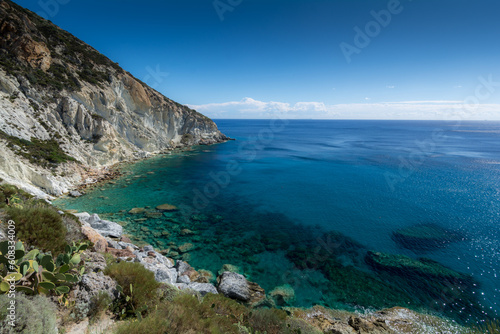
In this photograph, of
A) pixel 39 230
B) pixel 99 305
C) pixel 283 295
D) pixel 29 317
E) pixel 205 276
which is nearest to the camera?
Answer: pixel 29 317

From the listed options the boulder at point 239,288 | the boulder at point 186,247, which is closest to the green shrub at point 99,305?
the boulder at point 239,288

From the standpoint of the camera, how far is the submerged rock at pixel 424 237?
1727 centimetres

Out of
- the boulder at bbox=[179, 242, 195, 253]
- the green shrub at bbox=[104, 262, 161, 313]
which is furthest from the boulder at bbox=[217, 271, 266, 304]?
the green shrub at bbox=[104, 262, 161, 313]

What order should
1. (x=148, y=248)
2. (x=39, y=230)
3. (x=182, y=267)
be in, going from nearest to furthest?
(x=39, y=230)
(x=182, y=267)
(x=148, y=248)

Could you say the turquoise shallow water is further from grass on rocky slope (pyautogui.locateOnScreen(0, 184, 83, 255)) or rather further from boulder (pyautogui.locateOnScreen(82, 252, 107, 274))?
grass on rocky slope (pyautogui.locateOnScreen(0, 184, 83, 255))

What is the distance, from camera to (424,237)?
18406mm

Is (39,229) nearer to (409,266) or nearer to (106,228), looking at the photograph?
(106,228)

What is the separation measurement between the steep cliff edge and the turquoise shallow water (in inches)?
176

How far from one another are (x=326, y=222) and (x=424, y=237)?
26.1 feet

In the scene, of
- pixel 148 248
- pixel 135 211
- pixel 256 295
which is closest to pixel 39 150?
pixel 135 211

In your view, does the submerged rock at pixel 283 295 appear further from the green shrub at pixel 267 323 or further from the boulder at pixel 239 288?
the green shrub at pixel 267 323

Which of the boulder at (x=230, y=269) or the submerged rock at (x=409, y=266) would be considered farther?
the submerged rock at (x=409, y=266)

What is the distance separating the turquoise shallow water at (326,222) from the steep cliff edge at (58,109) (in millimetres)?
4478

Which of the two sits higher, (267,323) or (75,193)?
(75,193)
